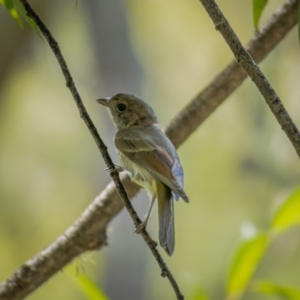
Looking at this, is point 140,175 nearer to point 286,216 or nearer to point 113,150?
point 286,216

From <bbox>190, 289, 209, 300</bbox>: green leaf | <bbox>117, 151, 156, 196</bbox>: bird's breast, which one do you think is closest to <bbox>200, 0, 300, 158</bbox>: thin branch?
<bbox>117, 151, 156, 196</bbox>: bird's breast

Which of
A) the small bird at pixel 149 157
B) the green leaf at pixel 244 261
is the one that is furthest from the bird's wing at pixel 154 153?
the green leaf at pixel 244 261

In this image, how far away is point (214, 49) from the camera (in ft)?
14.6

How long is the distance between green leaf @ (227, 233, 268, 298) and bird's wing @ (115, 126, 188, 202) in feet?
1.45

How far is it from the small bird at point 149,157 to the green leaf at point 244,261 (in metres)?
0.44

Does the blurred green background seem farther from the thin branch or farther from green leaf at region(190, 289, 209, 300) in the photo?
the thin branch

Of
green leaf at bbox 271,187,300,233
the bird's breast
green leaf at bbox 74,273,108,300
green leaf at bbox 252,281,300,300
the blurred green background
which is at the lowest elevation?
green leaf at bbox 252,281,300,300

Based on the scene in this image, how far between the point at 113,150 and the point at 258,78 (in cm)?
297

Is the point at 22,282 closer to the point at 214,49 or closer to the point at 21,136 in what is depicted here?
the point at 21,136

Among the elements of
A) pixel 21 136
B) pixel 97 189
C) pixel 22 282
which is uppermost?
Answer: pixel 21 136

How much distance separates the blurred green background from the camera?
4141 millimetres

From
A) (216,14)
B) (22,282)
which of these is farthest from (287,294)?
(216,14)

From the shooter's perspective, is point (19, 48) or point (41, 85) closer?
point (19, 48)

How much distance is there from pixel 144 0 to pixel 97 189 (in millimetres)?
1628
